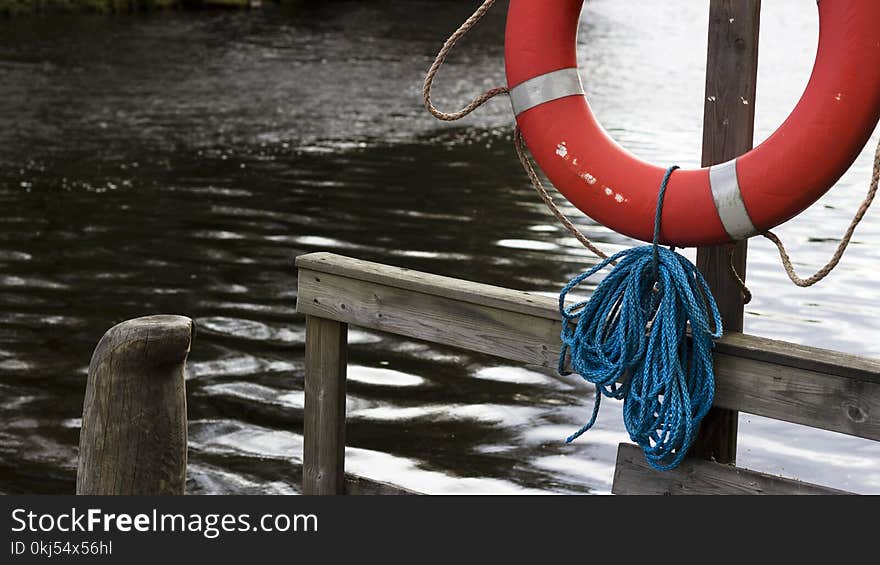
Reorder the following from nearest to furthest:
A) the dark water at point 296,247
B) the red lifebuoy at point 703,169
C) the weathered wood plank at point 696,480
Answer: the red lifebuoy at point 703,169 < the weathered wood plank at point 696,480 < the dark water at point 296,247

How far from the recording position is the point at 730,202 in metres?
2.10

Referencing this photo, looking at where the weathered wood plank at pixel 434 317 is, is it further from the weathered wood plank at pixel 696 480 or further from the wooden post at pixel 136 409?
the wooden post at pixel 136 409

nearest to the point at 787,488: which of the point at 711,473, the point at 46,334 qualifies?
the point at 711,473

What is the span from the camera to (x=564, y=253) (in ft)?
18.4

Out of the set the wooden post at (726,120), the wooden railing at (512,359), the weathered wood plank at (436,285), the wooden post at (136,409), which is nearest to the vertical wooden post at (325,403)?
the wooden railing at (512,359)

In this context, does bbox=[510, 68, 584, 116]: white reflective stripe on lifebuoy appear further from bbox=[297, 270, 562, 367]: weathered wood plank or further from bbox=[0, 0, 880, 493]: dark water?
bbox=[0, 0, 880, 493]: dark water

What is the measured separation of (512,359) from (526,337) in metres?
0.05

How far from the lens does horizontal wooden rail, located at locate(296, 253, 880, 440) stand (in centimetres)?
201

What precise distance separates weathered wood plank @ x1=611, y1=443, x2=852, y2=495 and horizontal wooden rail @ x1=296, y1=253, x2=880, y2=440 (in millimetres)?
132

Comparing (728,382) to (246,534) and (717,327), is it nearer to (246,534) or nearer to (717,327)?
(717,327)

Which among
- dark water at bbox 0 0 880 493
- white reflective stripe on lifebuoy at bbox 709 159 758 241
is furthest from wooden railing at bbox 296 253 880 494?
dark water at bbox 0 0 880 493

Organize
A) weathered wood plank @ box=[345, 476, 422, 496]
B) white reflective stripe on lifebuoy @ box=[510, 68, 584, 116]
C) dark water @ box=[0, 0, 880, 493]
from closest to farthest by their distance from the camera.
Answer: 1. white reflective stripe on lifebuoy @ box=[510, 68, 584, 116]
2. weathered wood plank @ box=[345, 476, 422, 496]
3. dark water @ box=[0, 0, 880, 493]

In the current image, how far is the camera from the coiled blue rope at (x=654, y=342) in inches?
84.1

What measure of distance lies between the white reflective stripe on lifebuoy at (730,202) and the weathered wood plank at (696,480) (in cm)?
43
